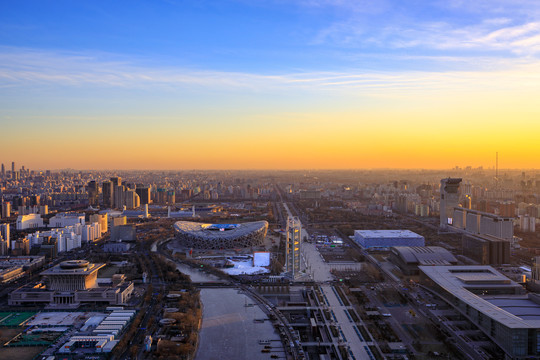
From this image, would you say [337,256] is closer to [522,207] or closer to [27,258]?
[27,258]

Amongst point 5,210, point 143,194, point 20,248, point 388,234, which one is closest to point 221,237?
point 388,234

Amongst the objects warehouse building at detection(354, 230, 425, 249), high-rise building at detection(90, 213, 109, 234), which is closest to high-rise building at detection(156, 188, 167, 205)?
high-rise building at detection(90, 213, 109, 234)

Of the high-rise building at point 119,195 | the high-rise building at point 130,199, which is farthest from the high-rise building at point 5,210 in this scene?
the high-rise building at point 130,199

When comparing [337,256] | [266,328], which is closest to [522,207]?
[337,256]

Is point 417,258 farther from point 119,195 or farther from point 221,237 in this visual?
point 119,195

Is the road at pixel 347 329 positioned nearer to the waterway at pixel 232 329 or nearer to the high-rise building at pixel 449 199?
the waterway at pixel 232 329

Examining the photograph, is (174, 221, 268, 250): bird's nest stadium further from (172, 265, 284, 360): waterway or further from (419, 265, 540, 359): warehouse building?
(419, 265, 540, 359): warehouse building

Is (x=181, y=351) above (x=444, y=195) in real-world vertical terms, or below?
below
